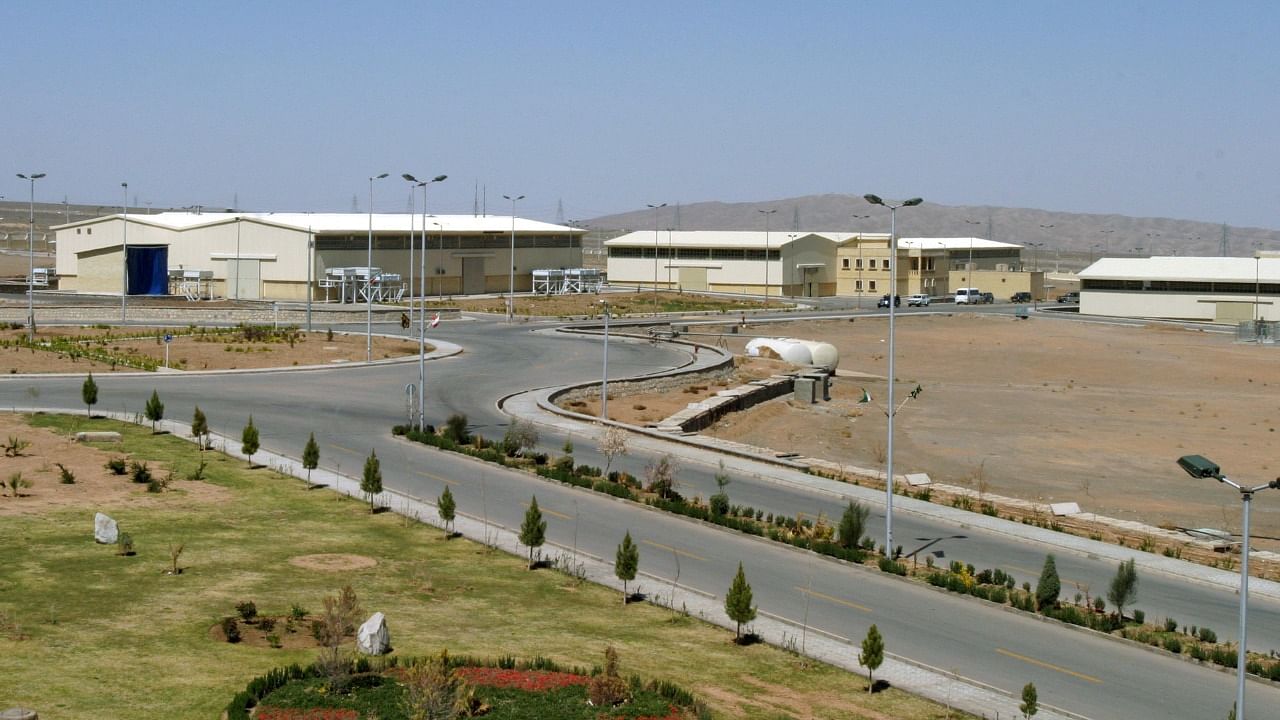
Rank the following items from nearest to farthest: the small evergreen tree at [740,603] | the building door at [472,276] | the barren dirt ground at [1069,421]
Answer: the small evergreen tree at [740,603] < the barren dirt ground at [1069,421] < the building door at [472,276]

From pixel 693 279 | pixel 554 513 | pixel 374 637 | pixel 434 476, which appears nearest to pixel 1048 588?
pixel 554 513

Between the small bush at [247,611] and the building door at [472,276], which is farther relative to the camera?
the building door at [472,276]

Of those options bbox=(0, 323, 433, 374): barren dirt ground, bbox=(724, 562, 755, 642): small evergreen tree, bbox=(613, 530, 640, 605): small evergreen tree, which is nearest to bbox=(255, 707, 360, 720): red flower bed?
bbox=(724, 562, 755, 642): small evergreen tree

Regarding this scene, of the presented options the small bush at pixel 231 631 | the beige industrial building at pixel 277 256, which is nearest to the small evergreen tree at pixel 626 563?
the small bush at pixel 231 631

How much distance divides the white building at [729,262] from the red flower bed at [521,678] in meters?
115

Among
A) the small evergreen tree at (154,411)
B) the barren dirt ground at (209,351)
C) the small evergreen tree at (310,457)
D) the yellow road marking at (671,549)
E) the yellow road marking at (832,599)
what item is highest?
the barren dirt ground at (209,351)

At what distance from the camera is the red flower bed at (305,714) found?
1883 cm

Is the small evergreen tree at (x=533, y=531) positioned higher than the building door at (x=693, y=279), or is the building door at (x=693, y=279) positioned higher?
the building door at (x=693, y=279)

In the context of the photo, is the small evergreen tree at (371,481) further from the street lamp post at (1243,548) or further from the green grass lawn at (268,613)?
the street lamp post at (1243,548)

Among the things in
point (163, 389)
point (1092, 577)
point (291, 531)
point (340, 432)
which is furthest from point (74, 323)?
point (1092, 577)

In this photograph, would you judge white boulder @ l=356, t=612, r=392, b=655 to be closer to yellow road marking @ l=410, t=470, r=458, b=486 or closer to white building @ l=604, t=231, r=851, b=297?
yellow road marking @ l=410, t=470, r=458, b=486

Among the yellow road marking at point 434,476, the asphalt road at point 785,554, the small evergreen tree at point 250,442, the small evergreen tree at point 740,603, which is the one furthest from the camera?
the small evergreen tree at point 250,442

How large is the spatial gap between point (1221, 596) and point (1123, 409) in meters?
33.5

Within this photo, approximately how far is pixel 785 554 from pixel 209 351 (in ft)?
149
